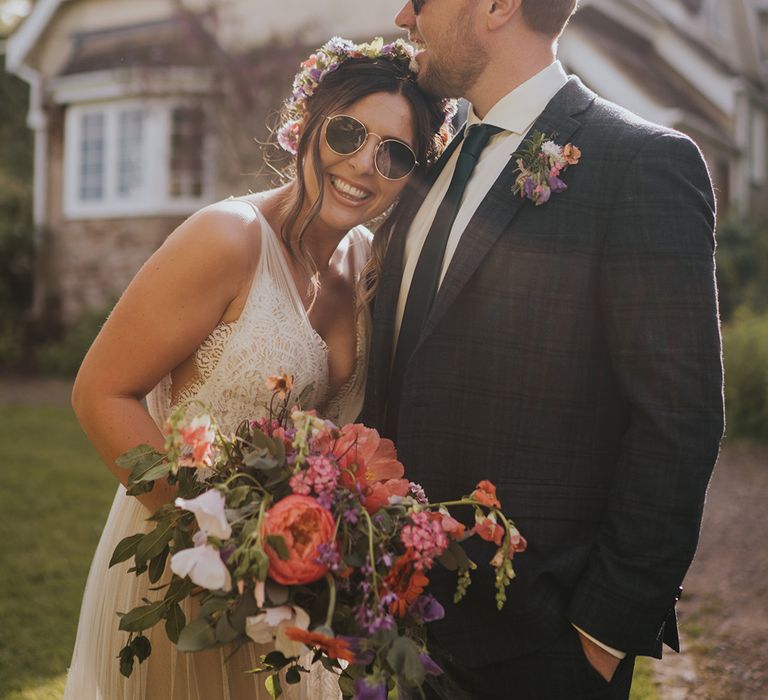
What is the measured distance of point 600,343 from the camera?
8.42 feet

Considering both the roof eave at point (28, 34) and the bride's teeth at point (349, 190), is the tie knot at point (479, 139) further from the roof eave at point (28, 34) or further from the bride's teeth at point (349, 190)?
the roof eave at point (28, 34)

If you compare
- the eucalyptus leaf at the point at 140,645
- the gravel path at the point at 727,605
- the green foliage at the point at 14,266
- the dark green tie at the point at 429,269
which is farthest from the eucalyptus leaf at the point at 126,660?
the green foliage at the point at 14,266

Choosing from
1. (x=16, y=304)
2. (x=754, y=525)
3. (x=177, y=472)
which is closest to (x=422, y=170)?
(x=177, y=472)

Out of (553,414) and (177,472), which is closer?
(177,472)

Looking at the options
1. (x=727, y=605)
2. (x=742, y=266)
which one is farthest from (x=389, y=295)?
(x=742, y=266)

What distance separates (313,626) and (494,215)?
1.21 m

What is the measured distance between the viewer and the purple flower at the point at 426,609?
7.01ft

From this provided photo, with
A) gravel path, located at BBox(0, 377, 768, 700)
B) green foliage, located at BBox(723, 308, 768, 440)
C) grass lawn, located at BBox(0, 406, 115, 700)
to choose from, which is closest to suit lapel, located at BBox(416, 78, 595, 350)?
gravel path, located at BBox(0, 377, 768, 700)

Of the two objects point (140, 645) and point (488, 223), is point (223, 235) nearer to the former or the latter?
point (488, 223)

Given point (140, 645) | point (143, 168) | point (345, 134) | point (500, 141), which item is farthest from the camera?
point (143, 168)

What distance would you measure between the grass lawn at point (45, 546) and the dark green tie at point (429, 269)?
2726 millimetres

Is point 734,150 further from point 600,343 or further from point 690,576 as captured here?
point 600,343

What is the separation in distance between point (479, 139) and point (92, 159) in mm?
16840

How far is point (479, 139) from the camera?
9.45ft
